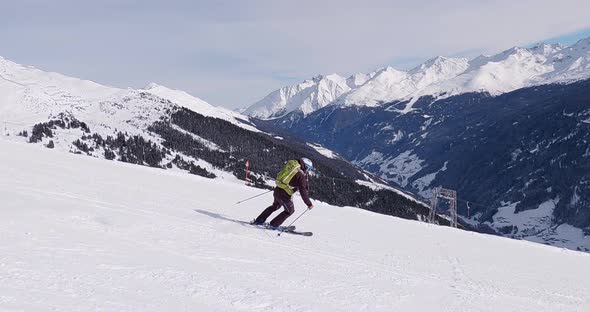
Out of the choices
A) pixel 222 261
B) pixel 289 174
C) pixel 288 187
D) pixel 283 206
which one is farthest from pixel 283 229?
pixel 222 261

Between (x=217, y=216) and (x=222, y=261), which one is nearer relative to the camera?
(x=222, y=261)

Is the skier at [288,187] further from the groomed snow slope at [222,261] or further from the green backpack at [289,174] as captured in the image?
the groomed snow slope at [222,261]

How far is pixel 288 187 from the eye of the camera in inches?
624

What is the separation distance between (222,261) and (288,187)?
5.86 m

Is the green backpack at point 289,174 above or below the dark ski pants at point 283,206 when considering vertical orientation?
above

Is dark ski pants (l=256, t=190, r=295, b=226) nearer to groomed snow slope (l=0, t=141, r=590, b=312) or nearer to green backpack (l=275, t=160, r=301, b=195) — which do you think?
green backpack (l=275, t=160, r=301, b=195)

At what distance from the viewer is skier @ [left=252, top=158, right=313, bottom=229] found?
1571cm

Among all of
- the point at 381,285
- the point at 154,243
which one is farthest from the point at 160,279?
the point at 381,285

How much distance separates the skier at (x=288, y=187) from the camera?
15.7 meters

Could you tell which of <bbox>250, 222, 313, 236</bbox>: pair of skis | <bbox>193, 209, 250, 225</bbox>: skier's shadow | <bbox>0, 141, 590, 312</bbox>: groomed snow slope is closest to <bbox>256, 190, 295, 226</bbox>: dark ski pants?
<bbox>250, 222, 313, 236</bbox>: pair of skis

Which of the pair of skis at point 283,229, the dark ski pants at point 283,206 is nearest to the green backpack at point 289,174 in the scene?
the dark ski pants at point 283,206

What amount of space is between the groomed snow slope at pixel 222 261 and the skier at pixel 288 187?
2.92 ft

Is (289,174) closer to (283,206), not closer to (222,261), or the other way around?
(283,206)

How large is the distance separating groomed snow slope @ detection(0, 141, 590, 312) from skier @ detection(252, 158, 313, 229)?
0.89 meters
